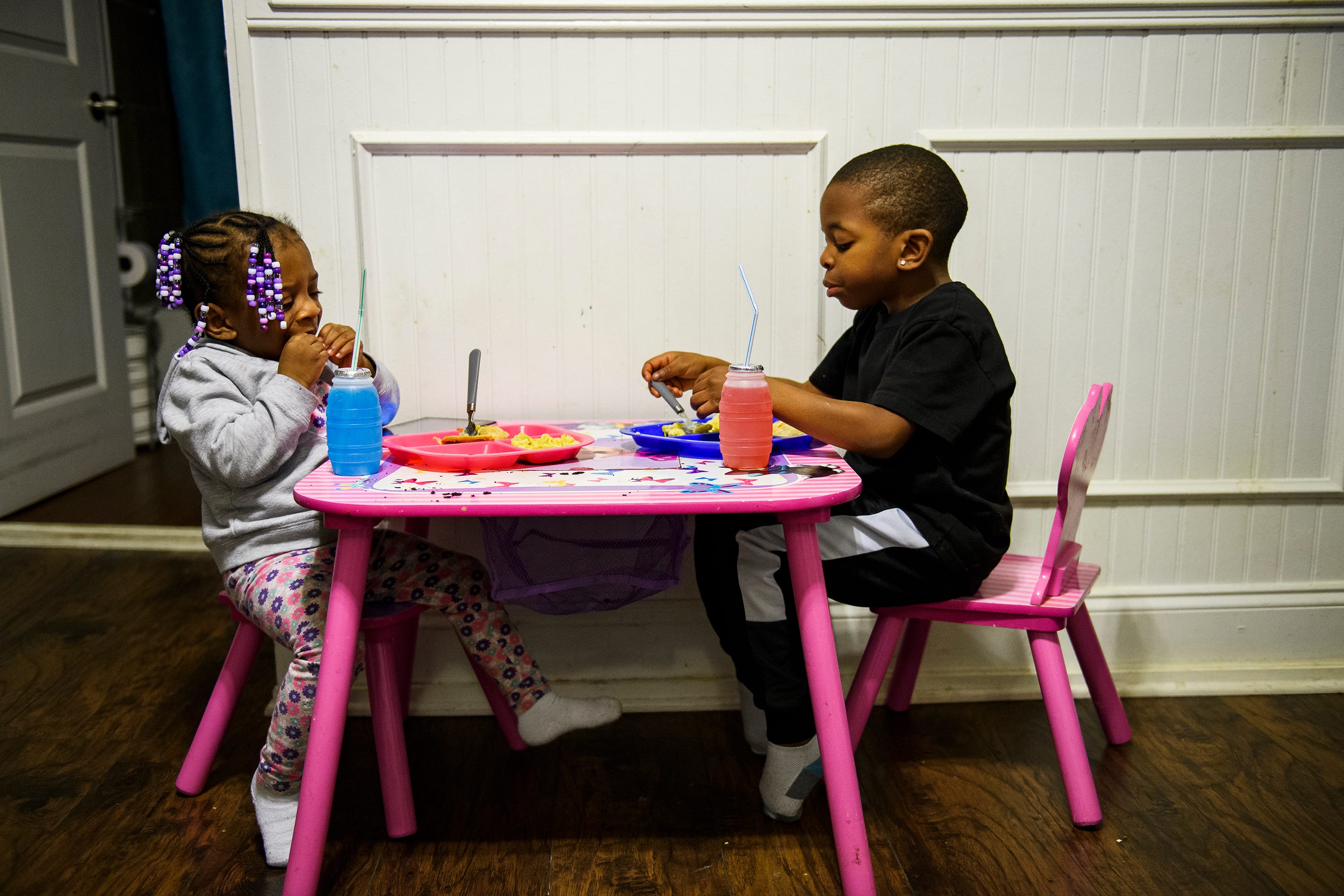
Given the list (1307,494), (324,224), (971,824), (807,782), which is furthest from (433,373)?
(1307,494)

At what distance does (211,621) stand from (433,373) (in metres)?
0.98

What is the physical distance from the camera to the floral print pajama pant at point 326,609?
4.62ft

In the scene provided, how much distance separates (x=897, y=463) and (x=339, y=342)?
87 centimetres

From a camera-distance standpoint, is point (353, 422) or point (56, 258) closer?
point (353, 422)

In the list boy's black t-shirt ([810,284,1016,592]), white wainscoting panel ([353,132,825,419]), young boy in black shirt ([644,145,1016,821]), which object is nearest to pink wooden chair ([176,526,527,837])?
white wainscoting panel ([353,132,825,419])

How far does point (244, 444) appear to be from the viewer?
4.58 ft

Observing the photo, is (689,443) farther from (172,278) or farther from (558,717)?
(172,278)

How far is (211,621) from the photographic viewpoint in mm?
2387

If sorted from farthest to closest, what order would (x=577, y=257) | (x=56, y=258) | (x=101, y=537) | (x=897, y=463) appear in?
1. (x=56, y=258)
2. (x=101, y=537)
3. (x=577, y=257)
4. (x=897, y=463)

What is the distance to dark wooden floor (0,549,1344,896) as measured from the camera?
4.59 ft

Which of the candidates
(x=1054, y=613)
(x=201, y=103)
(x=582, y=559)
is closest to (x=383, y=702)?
(x=582, y=559)

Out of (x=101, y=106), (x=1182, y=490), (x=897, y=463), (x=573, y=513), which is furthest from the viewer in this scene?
(x=101, y=106)

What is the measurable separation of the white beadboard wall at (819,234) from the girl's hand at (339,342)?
242mm

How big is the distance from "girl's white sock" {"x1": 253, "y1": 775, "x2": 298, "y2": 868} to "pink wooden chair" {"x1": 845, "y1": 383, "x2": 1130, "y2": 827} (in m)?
0.81
